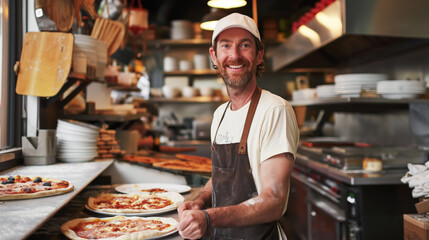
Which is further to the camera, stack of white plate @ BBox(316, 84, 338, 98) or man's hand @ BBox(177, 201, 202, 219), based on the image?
stack of white plate @ BBox(316, 84, 338, 98)

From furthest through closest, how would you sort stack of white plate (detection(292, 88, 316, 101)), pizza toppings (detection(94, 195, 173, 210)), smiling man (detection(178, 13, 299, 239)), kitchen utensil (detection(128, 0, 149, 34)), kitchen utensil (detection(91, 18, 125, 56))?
kitchen utensil (detection(128, 0, 149, 34)) < stack of white plate (detection(292, 88, 316, 101)) < kitchen utensil (detection(91, 18, 125, 56)) < pizza toppings (detection(94, 195, 173, 210)) < smiling man (detection(178, 13, 299, 239))

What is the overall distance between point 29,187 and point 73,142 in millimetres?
1023

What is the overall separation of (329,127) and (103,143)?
12.1 ft

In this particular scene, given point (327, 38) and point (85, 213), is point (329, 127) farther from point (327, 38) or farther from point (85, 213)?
point (85, 213)

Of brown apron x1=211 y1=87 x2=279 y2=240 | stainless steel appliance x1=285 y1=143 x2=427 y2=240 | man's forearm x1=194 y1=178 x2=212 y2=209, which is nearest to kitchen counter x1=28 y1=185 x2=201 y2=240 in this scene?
man's forearm x1=194 y1=178 x2=212 y2=209

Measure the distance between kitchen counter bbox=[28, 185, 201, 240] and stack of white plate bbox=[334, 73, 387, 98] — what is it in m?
1.63

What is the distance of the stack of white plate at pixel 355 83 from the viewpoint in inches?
138

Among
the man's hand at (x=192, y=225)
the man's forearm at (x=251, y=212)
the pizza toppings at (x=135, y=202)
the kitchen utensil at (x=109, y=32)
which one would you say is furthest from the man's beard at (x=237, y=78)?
the kitchen utensil at (x=109, y=32)

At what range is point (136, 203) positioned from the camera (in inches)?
87.5

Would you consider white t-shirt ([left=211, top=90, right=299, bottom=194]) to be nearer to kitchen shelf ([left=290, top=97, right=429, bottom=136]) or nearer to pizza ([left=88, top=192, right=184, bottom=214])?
pizza ([left=88, top=192, right=184, bottom=214])

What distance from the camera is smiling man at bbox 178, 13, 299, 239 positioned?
1583 mm

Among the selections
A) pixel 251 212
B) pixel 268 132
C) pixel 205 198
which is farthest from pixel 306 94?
pixel 251 212

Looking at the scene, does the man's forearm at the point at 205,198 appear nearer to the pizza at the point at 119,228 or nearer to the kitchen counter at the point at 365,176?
the pizza at the point at 119,228

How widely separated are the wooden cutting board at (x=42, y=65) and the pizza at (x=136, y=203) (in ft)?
2.78
